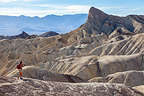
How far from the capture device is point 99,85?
22.1m

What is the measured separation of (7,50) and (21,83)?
6225 cm

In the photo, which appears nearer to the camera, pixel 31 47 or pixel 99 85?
pixel 99 85

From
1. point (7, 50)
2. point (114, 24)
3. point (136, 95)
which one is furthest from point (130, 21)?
point (136, 95)

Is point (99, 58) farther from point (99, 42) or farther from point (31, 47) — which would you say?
point (31, 47)

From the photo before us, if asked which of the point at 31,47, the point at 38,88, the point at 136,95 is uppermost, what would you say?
the point at 38,88

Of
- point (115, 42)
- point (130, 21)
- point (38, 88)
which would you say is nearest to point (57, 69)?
point (115, 42)

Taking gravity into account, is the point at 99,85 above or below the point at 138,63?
above

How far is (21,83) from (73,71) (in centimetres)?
3153

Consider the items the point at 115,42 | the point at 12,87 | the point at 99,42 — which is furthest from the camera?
the point at 99,42

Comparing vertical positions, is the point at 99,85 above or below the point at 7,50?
above

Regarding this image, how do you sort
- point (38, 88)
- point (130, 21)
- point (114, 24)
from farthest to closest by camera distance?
point (130, 21) < point (114, 24) < point (38, 88)

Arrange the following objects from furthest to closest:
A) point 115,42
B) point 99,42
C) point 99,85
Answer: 1. point 99,42
2. point 115,42
3. point 99,85

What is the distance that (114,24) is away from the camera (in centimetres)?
11394

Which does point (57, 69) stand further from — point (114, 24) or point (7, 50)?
point (114, 24)
